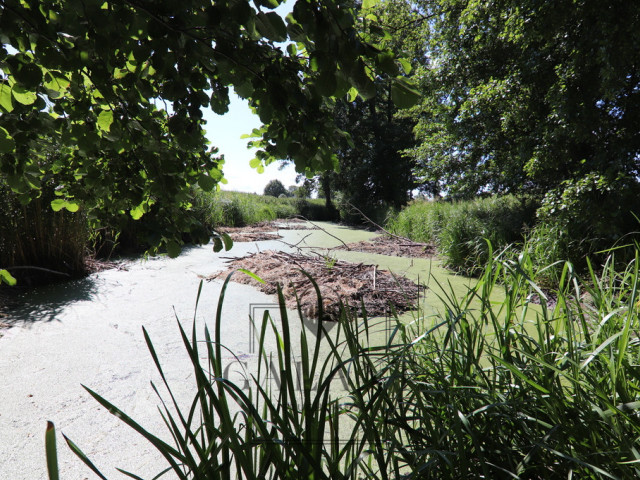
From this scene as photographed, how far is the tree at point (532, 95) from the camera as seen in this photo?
263cm

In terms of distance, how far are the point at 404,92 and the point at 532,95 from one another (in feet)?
13.0

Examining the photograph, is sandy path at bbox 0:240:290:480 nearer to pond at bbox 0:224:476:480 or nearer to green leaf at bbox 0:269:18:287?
pond at bbox 0:224:476:480

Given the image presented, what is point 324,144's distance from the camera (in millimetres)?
707

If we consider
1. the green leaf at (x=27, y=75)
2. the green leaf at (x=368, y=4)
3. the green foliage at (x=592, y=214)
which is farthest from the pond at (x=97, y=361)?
the green foliage at (x=592, y=214)

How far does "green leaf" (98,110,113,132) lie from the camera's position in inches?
28.6

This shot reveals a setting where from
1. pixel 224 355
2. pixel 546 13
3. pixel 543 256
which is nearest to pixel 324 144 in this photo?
pixel 224 355

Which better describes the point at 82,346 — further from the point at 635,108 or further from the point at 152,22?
the point at 635,108

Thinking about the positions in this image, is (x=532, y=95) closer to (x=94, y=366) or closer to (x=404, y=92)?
(x=404, y=92)

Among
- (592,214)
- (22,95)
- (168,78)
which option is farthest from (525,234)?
(22,95)

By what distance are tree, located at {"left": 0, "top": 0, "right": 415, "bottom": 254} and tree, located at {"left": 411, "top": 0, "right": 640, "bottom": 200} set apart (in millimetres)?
2873

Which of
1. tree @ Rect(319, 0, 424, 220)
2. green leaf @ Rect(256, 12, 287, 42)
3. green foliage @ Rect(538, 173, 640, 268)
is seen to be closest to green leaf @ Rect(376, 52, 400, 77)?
green leaf @ Rect(256, 12, 287, 42)

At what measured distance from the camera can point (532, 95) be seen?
11.7 ft

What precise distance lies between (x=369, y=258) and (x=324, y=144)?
3.27 m

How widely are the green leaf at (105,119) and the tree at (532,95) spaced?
316 centimetres
